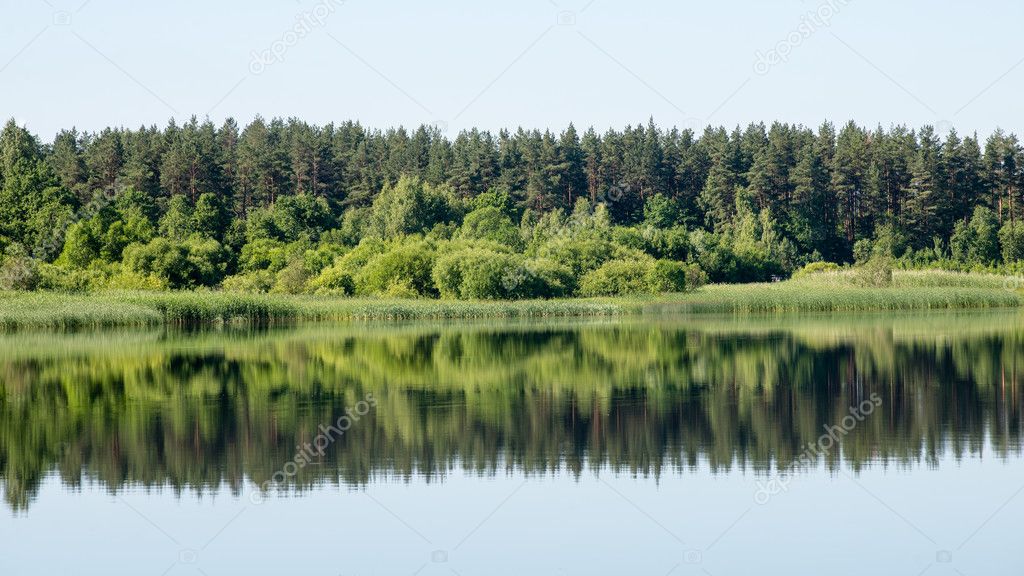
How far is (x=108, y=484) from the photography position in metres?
14.4

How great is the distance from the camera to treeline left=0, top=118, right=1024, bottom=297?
72.1m

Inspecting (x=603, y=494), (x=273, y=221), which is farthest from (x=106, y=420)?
(x=273, y=221)

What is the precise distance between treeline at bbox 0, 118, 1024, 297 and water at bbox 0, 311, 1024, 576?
43.6 meters

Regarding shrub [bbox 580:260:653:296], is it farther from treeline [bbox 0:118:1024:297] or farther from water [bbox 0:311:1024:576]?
water [bbox 0:311:1024:576]

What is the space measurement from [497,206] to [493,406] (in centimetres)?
7615

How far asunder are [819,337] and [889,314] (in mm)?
19728

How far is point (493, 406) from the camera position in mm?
20422

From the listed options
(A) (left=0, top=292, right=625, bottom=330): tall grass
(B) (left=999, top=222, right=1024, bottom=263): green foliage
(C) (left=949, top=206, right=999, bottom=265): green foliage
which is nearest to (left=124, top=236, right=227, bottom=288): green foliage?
(A) (left=0, top=292, right=625, bottom=330): tall grass

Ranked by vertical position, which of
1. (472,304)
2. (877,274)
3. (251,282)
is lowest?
(472,304)

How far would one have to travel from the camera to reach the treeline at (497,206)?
72125mm

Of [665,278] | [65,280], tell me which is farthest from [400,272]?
[65,280]

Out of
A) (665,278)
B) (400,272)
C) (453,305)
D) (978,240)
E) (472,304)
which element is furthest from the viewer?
(978,240)

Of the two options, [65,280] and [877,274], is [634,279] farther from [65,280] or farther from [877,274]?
[65,280]

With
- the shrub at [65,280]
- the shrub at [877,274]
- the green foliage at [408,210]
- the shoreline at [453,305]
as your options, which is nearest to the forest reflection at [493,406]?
the shoreline at [453,305]
